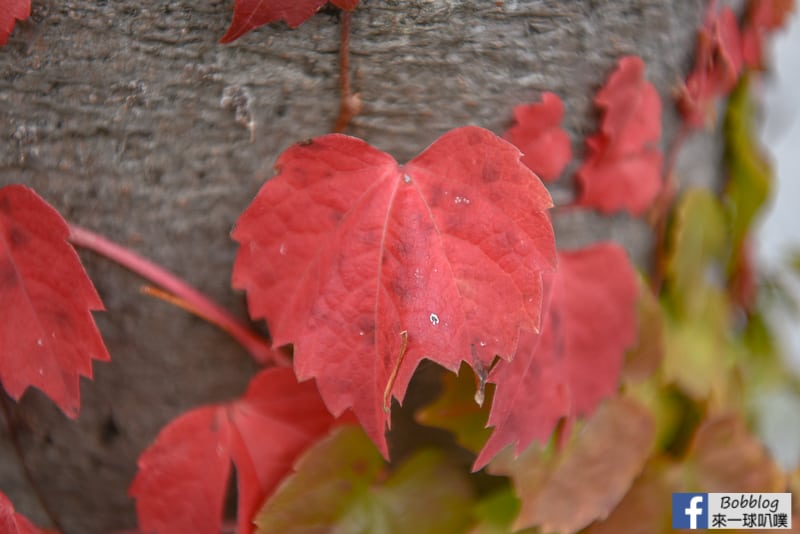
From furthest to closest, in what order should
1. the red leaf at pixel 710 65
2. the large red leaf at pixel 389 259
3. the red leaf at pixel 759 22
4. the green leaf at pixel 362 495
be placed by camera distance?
the red leaf at pixel 759 22
the red leaf at pixel 710 65
the green leaf at pixel 362 495
the large red leaf at pixel 389 259

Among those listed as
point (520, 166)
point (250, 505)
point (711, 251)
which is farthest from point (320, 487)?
point (711, 251)

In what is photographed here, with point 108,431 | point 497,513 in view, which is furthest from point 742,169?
point 108,431

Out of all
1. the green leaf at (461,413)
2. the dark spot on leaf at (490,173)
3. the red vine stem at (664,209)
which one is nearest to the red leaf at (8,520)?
A: the green leaf at (461,413)

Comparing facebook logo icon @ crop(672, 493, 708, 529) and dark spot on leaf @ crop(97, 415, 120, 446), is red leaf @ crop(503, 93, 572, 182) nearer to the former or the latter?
facebook logo icon @ crop(672, 493, 708, 529)

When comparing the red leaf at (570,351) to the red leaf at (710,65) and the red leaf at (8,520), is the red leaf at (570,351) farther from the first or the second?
the red leaf at (8,520)

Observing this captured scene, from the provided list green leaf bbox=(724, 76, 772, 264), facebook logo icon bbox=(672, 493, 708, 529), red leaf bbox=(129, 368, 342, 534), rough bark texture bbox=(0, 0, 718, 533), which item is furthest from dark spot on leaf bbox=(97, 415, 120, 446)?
green leaf bbox=(724, 76, 772, 264)

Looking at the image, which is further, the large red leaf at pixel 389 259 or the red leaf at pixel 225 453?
the red leaf at pixel 225 453

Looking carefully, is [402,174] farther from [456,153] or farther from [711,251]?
[711,251]
